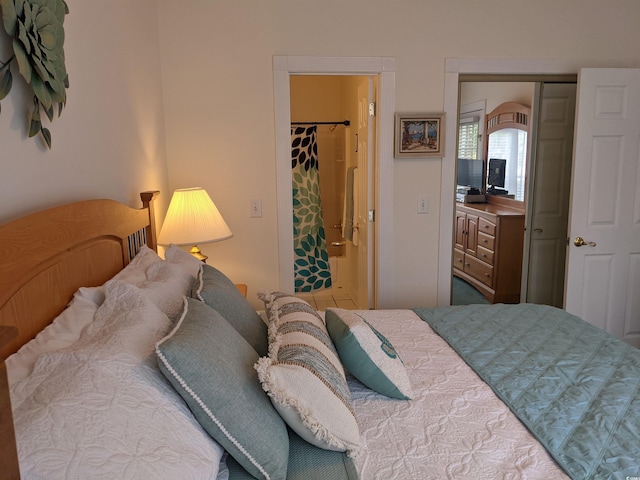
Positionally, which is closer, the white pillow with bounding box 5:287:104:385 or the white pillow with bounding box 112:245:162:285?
the white pillow with bounding box 5:287:104:385

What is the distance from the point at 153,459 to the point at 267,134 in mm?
2373

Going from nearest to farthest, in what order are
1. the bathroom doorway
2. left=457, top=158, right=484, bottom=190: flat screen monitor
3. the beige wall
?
the beige wall → the bathroom doorway → left=457, top=158, right=484, bottom=190: flat screen monitor

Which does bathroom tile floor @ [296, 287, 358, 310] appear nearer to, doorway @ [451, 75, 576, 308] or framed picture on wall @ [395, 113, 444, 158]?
doorway @ [451, 75, 576, 308]

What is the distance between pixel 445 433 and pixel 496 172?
4.17 meters

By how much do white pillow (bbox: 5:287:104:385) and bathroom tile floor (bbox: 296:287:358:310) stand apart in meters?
3.14

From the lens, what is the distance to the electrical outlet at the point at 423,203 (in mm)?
3235

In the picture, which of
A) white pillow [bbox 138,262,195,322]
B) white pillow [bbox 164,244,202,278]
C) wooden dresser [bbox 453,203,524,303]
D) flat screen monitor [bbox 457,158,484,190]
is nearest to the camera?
white pillow [bbox 138,262,195,322]

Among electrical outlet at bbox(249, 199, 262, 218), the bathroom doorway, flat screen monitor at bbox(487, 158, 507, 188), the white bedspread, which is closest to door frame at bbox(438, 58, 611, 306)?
the bathroom doorway

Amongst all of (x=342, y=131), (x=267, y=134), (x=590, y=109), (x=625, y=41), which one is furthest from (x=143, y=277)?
(x=342, y=131)

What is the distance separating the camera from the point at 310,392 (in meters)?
1.22

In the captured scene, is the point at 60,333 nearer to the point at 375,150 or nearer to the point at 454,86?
the point at 375,150

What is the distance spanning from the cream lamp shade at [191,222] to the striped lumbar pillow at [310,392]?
4.28 ft

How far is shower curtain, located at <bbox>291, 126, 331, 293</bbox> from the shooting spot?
4688mm

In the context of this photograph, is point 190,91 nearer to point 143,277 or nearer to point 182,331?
point 143,277
